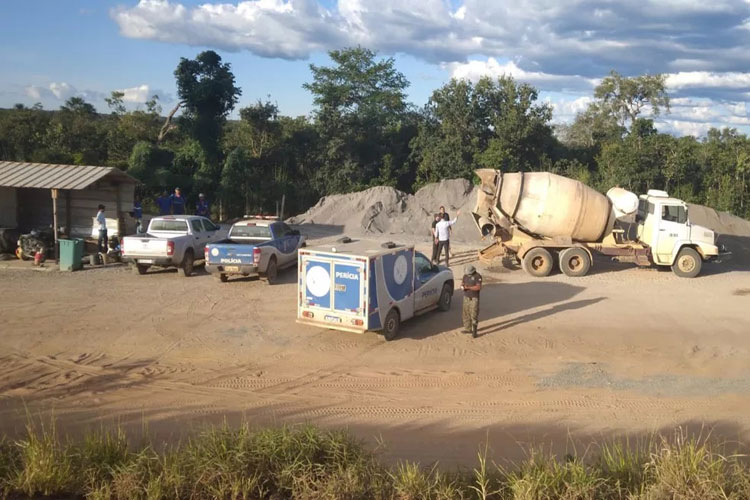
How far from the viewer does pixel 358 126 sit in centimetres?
3812

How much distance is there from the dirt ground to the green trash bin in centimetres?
172

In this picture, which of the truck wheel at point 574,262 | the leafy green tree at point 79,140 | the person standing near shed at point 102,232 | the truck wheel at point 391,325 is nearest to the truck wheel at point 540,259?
the truck wheel at point 574,262

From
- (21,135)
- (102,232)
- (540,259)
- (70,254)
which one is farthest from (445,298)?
(21,135)

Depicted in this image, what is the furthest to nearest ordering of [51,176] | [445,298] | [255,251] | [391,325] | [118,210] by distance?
[118,210] → [51,176] → [255,251] → [445,298] → [391,325]

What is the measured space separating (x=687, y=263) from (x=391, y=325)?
11938mm

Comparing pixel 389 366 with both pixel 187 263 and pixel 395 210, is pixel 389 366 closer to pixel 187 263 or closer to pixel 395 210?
pixel 187 263

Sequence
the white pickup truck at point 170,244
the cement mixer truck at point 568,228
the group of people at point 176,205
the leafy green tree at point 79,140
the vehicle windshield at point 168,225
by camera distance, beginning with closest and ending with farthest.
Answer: the white pickup truck at point 170,244
the vehicle windshield at point 168,225
the cement mixer truck at point 568,228
the group of people at point 176,205
the leafy green tree at point 79,140

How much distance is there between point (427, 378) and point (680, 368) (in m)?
4.92

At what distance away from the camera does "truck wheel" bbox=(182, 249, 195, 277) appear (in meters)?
18.5

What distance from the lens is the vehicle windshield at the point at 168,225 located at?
19.2 meters

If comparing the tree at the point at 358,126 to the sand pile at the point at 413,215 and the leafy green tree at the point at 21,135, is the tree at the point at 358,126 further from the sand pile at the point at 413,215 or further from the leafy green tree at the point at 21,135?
the leafy green tree at the point at 21,135

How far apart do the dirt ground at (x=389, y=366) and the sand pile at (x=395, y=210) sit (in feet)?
40.1

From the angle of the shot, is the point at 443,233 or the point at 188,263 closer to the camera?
the point at 188,263

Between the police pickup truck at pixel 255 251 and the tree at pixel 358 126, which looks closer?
the police pickup truck at pixel 255 251
